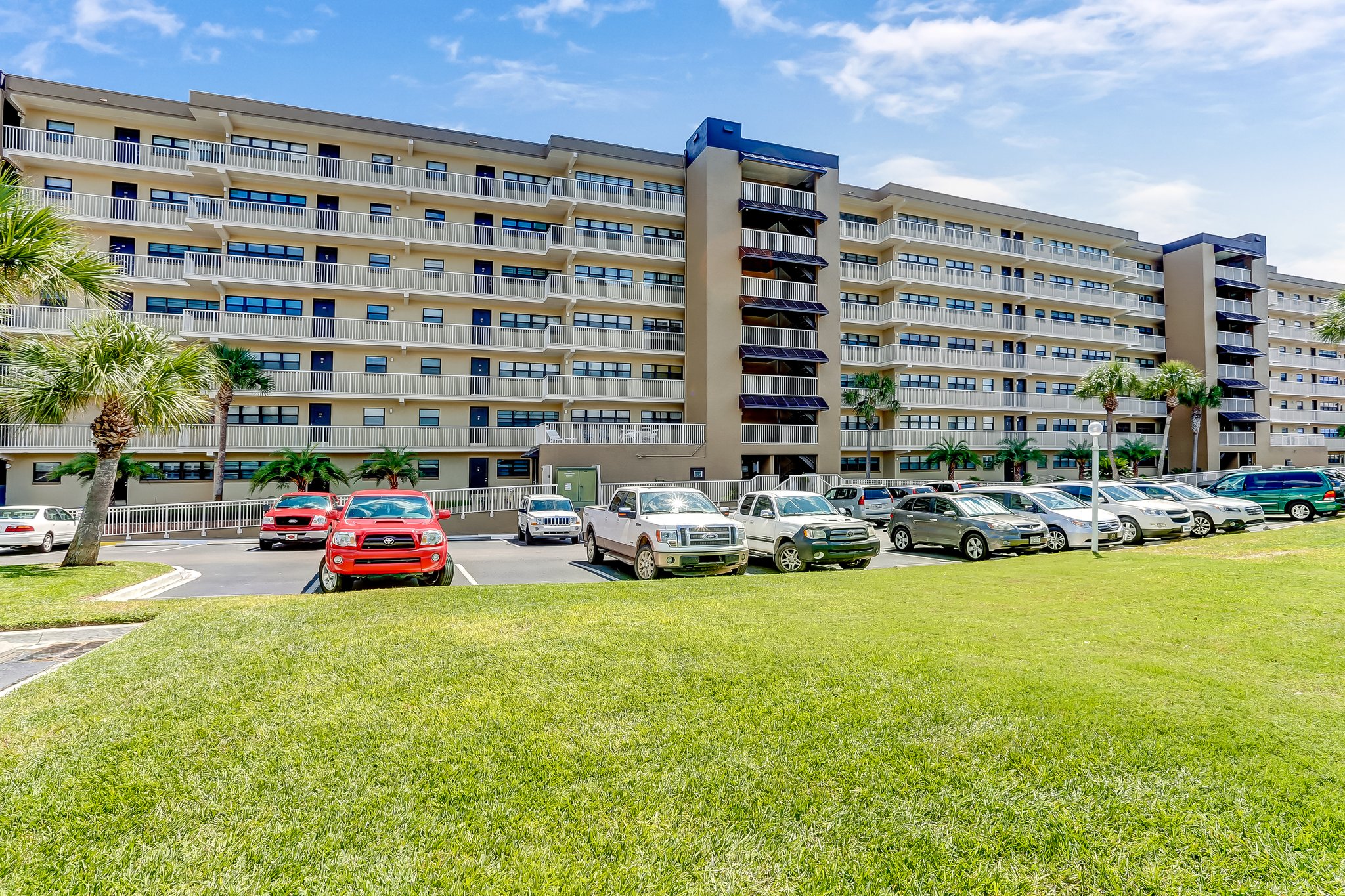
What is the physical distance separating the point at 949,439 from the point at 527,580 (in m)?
33.4

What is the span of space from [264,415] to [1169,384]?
5281 centimetres

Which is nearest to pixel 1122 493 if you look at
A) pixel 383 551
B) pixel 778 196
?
pixel 383 551

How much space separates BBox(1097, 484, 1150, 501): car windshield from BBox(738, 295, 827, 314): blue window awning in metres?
17.4

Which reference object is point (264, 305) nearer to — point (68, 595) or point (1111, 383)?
point (68, 595)

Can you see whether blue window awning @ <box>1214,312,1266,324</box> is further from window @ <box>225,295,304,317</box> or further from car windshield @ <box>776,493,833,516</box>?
window @ <box>225,295,304,317</box>

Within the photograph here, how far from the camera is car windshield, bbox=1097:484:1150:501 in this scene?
21.1 meters

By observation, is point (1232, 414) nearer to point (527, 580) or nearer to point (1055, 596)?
point (1055, 596)

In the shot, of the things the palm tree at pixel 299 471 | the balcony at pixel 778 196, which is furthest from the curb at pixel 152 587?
the balcony at pixel 778 196

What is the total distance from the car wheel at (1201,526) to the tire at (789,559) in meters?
13.9

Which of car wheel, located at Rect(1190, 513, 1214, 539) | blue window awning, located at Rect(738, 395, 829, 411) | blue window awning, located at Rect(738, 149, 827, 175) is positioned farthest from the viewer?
blue window awning, located at Rect(738, 149, 827, 175)

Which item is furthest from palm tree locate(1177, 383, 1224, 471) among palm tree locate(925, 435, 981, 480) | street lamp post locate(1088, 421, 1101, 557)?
street lamp post locate(1088, 421, 1101, 557)

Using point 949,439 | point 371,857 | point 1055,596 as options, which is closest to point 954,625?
point 1055,596

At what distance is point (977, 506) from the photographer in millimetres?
18281

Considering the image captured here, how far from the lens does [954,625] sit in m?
8.12
